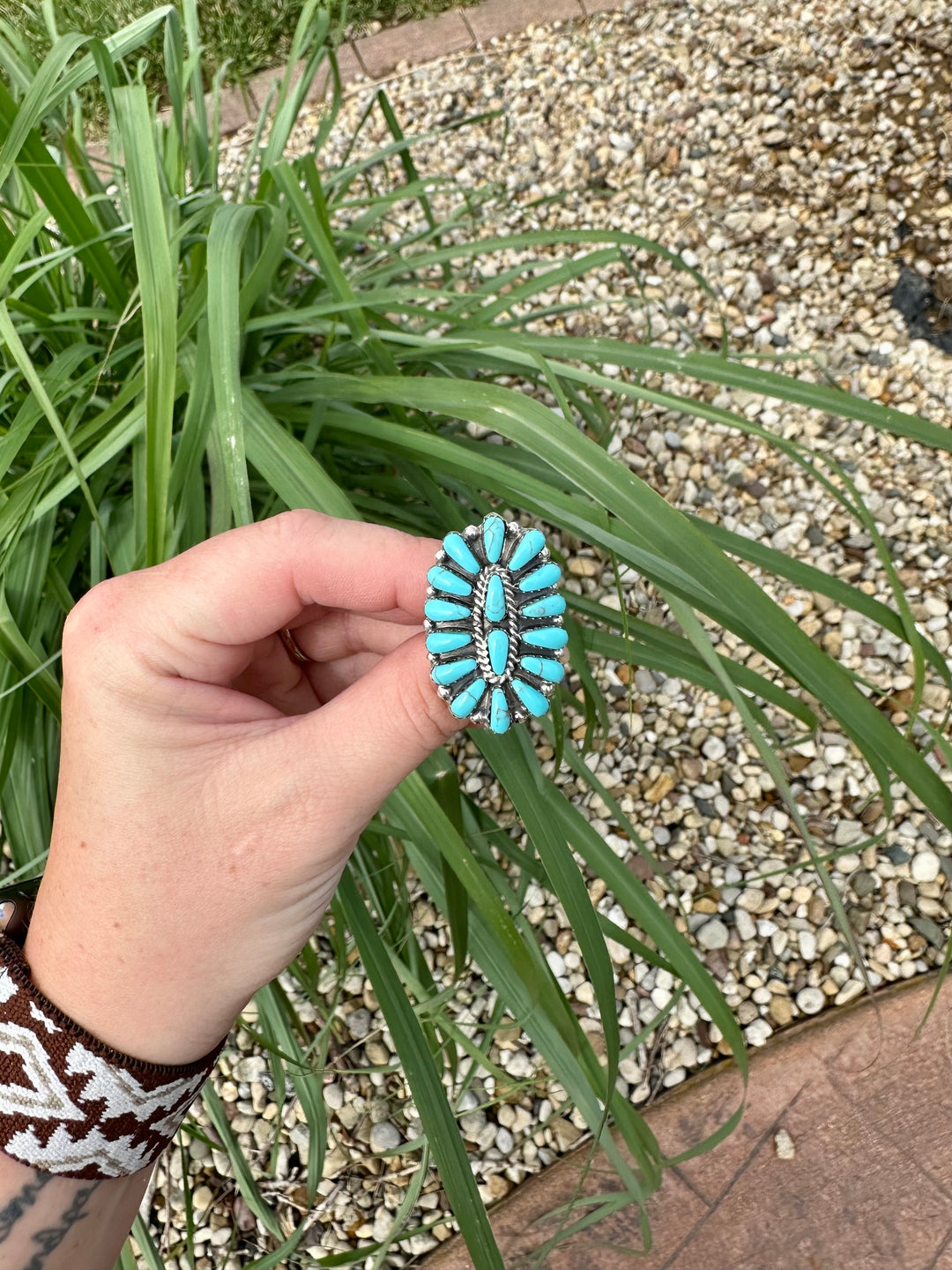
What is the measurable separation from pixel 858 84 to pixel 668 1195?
1832mm

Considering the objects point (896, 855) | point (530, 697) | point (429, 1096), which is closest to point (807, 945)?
point (896, 855)

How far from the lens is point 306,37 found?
1.29 meters

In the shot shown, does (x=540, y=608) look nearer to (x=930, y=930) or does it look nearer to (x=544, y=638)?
(x=544, y=638)

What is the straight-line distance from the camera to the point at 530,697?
61 cm

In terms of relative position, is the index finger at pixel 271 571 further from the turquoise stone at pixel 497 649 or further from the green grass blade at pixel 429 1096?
the green grass blade at pixel 429 1096

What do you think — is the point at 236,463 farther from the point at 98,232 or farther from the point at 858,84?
the point at 858,84

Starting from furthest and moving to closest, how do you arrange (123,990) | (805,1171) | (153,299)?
(805,1171) → (153,299) → (123,990)

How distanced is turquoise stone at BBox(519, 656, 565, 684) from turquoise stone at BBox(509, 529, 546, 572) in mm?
61

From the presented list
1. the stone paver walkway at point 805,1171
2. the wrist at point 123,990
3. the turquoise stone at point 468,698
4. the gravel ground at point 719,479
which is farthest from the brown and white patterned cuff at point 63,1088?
the stone paver walkway at point 805,1171

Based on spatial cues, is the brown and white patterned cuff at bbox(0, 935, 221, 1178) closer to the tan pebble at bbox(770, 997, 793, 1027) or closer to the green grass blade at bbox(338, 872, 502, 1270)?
the green grass blade at bbox(338, 872, 502, 1270)

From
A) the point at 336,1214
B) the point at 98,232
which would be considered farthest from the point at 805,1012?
the point at 98,232

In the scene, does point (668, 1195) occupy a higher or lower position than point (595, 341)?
lower

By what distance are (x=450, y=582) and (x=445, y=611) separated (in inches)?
0.7

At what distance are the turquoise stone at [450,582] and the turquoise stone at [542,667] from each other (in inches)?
2.4
